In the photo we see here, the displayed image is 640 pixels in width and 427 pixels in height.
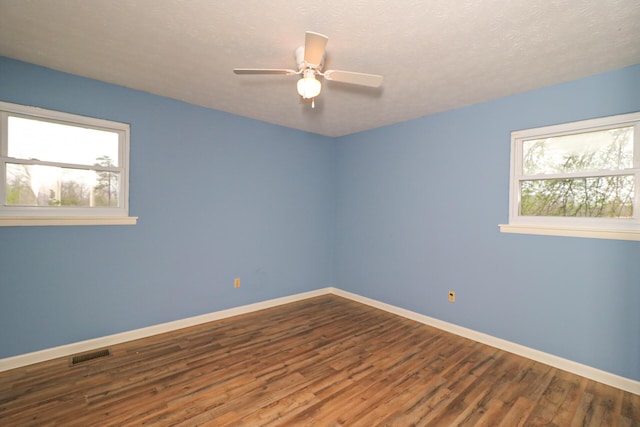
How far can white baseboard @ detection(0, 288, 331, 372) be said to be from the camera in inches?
96.5

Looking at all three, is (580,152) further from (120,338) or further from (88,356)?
(88,356)

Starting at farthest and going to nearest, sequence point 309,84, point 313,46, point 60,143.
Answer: point 60,143 < point 309,84 < point 313,46

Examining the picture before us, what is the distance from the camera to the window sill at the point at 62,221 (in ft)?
7.82

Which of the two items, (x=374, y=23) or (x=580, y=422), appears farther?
(x=580, y=422)

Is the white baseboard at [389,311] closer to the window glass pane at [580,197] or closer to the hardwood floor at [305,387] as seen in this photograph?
the hardwood floor at [305,387]

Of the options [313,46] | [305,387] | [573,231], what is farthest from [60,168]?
[573,231]

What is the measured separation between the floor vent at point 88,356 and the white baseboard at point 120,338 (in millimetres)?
93

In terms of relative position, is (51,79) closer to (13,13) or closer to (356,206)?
(13,13)

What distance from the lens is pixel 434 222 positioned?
11.6 feet

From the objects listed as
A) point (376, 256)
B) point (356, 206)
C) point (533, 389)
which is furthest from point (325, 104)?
point (533, 389)

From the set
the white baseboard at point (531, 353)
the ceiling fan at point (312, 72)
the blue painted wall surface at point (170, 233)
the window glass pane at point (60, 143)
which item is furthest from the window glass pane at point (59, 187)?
the white baseboard at point (531, 353)

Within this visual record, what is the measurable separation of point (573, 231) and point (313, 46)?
8.81 feet

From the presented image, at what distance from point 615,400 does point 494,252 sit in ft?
4.51

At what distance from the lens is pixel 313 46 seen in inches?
65.4
